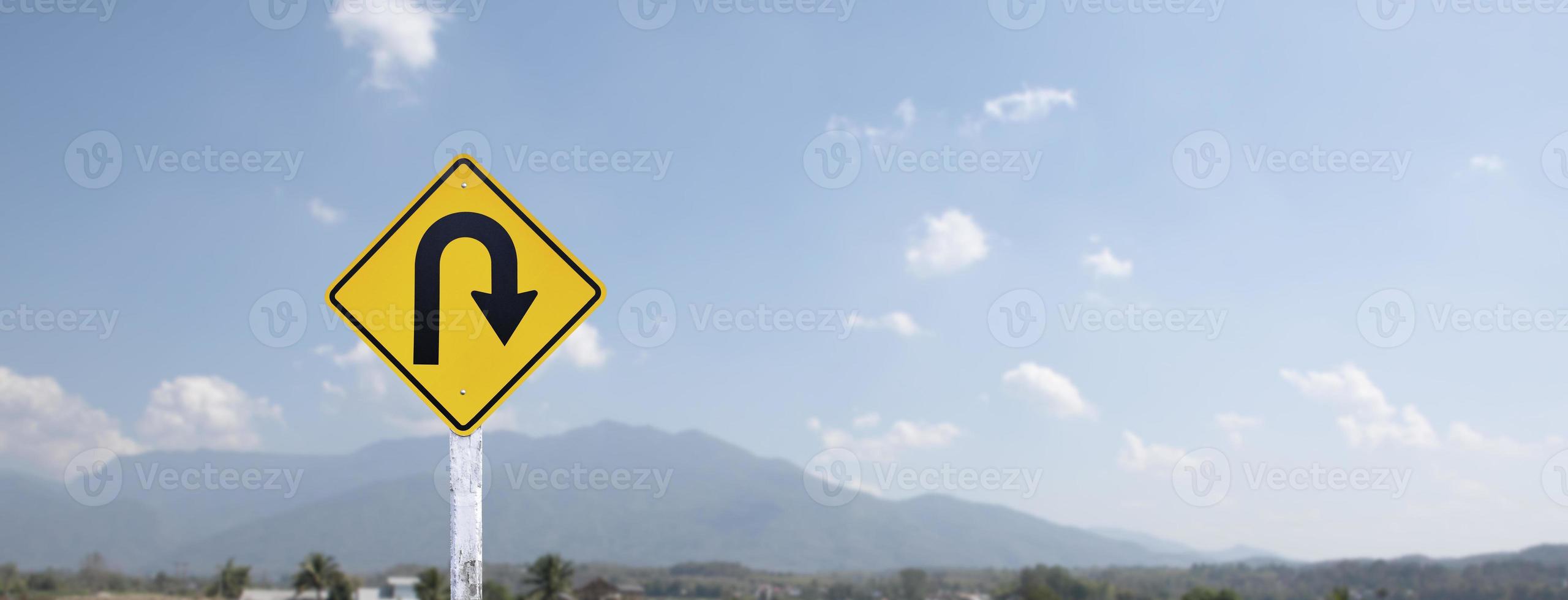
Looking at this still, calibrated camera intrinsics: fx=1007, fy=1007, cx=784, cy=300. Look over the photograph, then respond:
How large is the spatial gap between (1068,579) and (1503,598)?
62.7 m

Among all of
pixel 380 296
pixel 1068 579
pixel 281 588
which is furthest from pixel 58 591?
pixel 380 296

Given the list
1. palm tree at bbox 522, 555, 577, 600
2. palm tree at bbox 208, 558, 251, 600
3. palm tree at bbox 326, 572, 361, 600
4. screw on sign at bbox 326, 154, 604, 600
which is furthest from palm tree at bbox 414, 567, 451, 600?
screw on sign at bbox 326, 154, 604, 600

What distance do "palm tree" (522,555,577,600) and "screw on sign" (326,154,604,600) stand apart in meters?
84.8

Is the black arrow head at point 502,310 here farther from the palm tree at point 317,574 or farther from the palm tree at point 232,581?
the palm tree at point 232,581

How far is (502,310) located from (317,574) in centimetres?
10764

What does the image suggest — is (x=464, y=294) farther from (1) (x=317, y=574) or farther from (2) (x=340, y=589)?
(2) (x=340, y=589)

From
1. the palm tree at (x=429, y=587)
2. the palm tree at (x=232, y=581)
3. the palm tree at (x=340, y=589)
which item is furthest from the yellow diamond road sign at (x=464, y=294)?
the palm tree at (x=232, y=581)

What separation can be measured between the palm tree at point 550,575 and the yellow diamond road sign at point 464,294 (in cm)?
8483

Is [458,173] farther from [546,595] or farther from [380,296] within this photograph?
[546,595]

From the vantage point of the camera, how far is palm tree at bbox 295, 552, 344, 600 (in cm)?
9762

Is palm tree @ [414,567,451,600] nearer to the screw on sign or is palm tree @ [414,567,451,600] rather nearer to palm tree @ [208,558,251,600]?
palm tree @ [208,558,251,600]

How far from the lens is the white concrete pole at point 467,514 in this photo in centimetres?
395

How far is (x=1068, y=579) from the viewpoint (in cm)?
17150

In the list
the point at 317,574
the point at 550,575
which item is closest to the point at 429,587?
the point at 550,575
